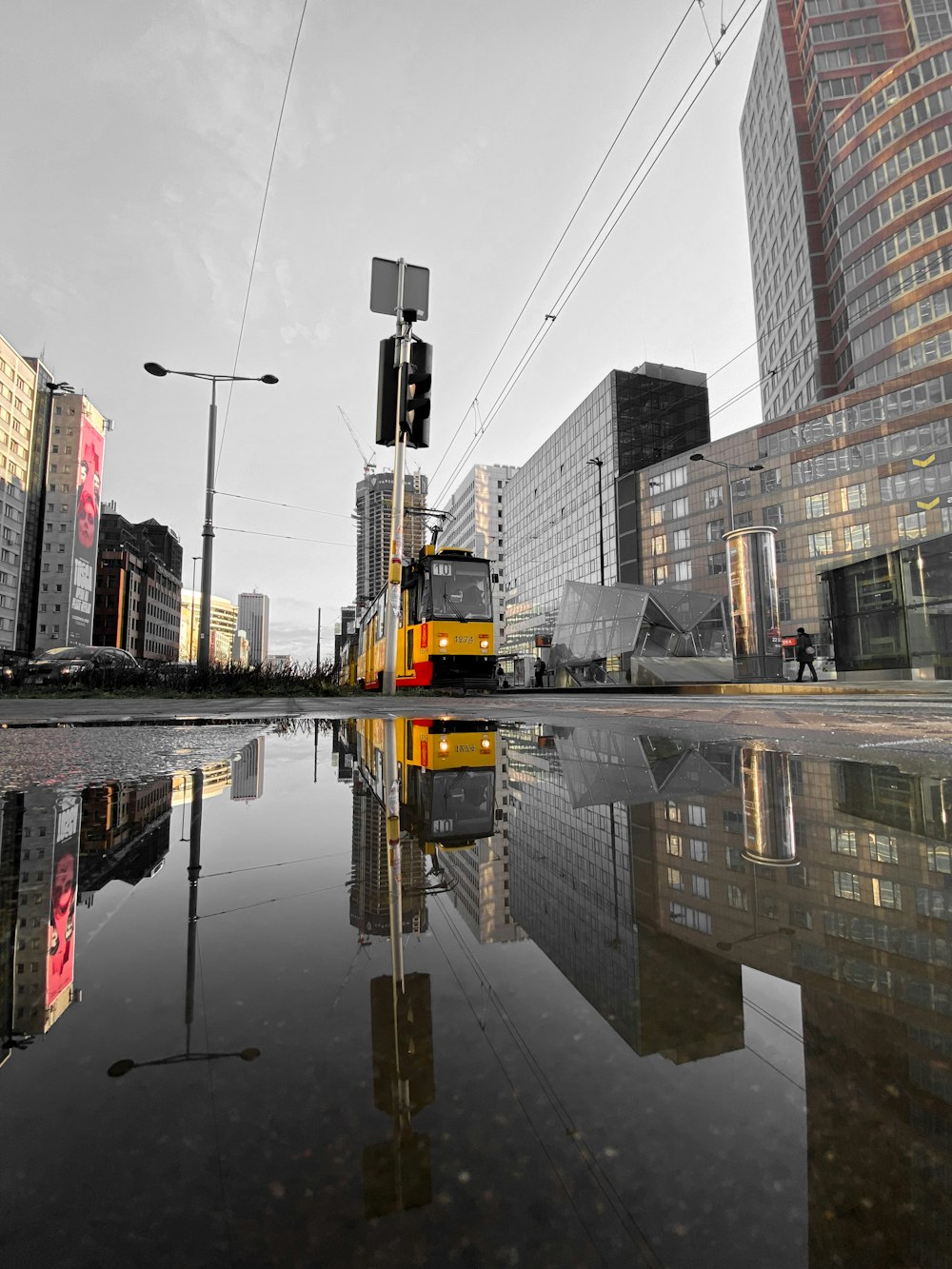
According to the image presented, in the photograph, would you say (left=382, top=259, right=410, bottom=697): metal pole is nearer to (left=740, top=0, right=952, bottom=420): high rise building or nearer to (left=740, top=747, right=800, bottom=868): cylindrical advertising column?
(left=740, top=747, right=800, bottom=868): cylindrical advertising column

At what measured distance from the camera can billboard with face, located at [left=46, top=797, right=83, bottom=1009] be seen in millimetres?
722

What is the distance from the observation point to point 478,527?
344ft

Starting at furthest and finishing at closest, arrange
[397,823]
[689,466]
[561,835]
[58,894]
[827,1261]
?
[689,466], [397,823], [561,835], [58,894], [827,1261]

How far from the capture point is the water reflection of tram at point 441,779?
151 cm

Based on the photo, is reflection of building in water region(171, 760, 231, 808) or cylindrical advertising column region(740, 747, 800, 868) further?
reflection of building in water region(171, 760, 231, 808)

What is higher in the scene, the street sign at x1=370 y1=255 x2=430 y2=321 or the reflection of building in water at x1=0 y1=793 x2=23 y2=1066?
the street sign at x1=370 y1=255 x2=430 y2=321

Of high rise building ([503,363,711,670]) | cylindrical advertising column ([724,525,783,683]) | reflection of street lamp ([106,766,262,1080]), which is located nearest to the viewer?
reflection of street lamp ([106,766,262,1080])

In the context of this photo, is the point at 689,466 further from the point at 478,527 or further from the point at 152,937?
the point at 152,937

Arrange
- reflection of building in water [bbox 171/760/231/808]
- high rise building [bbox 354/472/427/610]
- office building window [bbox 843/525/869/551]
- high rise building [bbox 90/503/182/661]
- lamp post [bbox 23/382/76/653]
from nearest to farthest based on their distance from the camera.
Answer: reflection of building in water [bbox 171/760/231/808]
high rise building [bbox 354/472/427/610]
office building window [bbox 843/525/869/551]
lamp post [bbox 23/382/76/653]
high rise building [bbox 90/503/182/661]

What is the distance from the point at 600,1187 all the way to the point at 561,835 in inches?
40.4

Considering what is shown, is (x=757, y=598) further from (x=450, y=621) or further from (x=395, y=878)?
(x=395, y=878)

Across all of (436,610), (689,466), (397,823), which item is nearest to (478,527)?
(689,466)

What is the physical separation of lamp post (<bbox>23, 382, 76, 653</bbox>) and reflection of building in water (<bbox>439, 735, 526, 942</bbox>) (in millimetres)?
86104

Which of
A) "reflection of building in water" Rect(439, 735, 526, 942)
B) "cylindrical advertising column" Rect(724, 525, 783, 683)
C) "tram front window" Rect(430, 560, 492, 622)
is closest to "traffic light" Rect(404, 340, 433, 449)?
"tram front window" Rect(430, 560, 492, 622)
